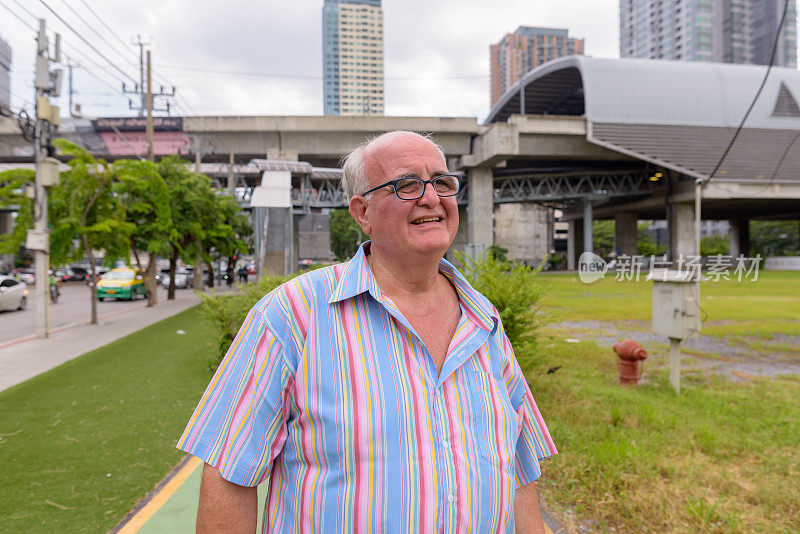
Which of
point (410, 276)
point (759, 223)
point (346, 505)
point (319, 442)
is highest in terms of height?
point (759, 223)

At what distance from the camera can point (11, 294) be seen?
19.7m

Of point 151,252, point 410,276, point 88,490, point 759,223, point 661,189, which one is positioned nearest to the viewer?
point 410,276

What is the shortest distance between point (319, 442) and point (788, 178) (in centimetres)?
4918

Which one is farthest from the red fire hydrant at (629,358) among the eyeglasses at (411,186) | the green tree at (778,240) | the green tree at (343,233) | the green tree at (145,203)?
the green tree at (778,240)

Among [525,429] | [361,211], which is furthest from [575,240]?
[361,211]

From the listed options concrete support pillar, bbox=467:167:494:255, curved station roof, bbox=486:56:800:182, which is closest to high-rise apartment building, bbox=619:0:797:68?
curved station roof, bbox=486:56:800:182

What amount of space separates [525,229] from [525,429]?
8078 centimetres

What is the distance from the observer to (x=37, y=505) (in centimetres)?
379

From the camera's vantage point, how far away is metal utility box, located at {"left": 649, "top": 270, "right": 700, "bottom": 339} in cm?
639

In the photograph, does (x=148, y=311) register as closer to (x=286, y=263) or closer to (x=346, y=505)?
(x=286, y=263)

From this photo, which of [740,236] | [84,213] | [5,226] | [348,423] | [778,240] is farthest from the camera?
[778,240]

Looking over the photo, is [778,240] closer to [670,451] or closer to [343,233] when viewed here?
[343,233]

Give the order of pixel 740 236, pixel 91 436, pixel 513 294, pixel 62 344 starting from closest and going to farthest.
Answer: pixel 91 436 → pixel 513 294 → pixel 62 344 → pixel 740 236

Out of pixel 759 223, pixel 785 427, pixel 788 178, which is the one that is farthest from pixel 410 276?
pixel 759 223
